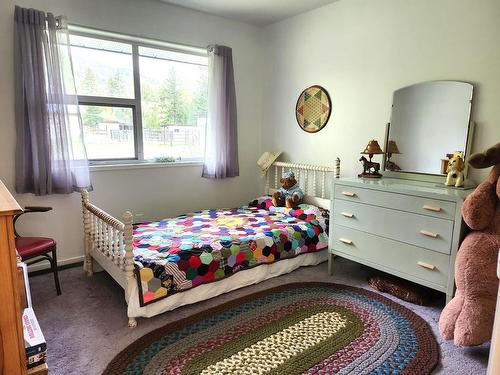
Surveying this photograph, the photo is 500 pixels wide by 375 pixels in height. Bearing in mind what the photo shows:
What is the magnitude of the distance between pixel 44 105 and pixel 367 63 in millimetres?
2969

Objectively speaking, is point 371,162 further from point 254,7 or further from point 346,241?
point 254,7

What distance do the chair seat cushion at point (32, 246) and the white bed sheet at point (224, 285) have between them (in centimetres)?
85

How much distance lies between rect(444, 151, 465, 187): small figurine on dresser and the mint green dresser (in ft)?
0.24

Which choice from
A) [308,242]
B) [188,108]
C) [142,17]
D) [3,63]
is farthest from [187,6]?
[308,242]

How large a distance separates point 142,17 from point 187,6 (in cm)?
52

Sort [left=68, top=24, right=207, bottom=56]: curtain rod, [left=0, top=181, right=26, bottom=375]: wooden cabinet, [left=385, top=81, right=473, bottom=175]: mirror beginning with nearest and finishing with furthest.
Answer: [left=0, top=181, right=26, bottom=375]: wooden cabinet, [left=385, top=81, right=473, bottom=175]: mirror, [left=68, top=24, right=207, bottom=56]: curtain rod

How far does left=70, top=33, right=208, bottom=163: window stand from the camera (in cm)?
328

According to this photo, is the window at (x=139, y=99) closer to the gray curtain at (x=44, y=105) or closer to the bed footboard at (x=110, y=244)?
the gray curtain at (x=44, y=105)

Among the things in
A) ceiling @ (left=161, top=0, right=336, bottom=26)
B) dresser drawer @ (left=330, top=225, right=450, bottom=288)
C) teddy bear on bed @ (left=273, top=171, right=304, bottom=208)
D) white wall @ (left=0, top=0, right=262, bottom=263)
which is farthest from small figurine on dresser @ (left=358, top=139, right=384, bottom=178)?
white wall @ (left=0, top=0, right=262, bottom=263)

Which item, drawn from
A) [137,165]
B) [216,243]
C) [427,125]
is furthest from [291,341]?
[137,165]

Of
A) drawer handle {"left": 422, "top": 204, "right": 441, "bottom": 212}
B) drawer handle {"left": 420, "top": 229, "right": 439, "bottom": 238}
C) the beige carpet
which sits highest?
drawer handle {"left": 422, "top": 204, "right": 441, "bottom": 212}

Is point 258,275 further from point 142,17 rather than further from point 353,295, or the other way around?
point 142,17

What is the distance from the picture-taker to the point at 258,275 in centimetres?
288

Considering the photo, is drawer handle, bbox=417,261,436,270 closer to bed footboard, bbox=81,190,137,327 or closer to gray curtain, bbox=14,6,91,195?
bed footboard, bbox=81,190,137,327
